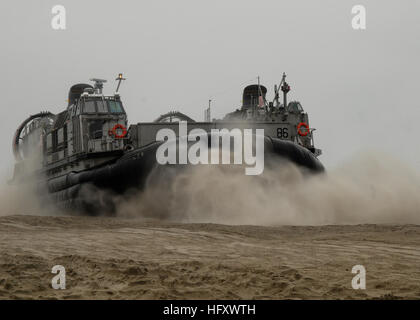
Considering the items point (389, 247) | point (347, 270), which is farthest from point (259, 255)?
point (389, 247)

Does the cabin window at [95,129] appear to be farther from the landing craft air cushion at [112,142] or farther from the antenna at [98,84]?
the antenna at [98,84]

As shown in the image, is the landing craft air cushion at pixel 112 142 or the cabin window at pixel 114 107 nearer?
the landing craft air cushion at pixel 112 142

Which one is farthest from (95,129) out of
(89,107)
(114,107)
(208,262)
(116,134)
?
(208,262)

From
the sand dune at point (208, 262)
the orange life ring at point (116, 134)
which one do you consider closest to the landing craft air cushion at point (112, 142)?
the orange life ring at point (116, 134)

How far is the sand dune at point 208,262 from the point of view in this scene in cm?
484

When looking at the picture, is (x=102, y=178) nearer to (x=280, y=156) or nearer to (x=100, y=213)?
(x=100, y=213)

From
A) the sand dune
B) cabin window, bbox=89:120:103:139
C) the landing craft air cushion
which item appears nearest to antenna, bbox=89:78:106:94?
the landing craft air cushion

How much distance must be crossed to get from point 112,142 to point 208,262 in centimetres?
886

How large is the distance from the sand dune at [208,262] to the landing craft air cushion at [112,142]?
3.97 m

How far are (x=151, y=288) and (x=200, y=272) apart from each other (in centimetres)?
63

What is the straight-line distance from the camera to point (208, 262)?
586 centimetres

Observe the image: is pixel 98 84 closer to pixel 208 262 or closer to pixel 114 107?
pixel 114 107

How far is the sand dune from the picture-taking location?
191 inches
